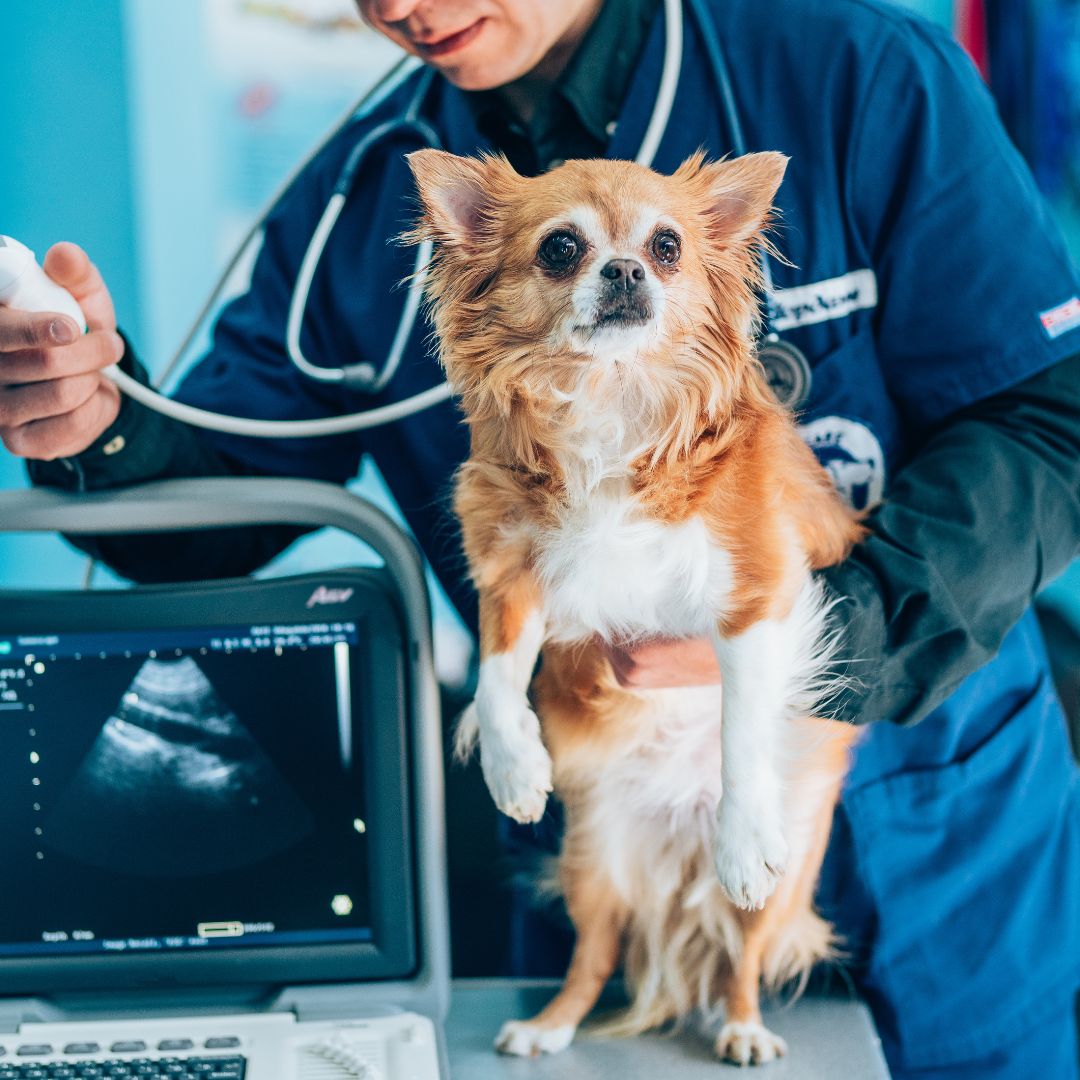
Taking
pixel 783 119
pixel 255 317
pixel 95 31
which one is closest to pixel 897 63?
pixel 783 119

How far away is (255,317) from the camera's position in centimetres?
110

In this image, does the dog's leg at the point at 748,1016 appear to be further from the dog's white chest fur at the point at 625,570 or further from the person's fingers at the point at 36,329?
the person's fingers at the point at 36,329

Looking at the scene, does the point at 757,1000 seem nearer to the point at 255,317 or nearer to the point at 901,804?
the point at 901,804

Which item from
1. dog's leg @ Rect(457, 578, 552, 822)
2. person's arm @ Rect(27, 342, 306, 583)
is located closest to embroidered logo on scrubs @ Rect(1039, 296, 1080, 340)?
dog's leg @ Rect(457, 578, 552, 822)

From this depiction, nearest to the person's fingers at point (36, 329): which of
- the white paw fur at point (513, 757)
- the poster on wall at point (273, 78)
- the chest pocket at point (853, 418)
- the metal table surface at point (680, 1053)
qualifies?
the white paw fur at point (513, 757)

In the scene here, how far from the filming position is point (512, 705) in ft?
2.18

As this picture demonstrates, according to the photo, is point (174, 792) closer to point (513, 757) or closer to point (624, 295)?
point (513, 757)

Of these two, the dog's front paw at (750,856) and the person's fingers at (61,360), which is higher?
the person's fingers at (61,360)

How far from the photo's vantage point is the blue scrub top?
0.74m

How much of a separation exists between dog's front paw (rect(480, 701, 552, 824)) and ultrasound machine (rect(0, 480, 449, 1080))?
0.74ft

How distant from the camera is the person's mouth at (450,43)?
74 centimetres

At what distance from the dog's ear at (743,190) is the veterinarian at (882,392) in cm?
8

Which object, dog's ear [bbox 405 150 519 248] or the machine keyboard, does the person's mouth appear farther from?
the machine keyboard

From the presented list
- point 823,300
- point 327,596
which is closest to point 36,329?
point 327,596
